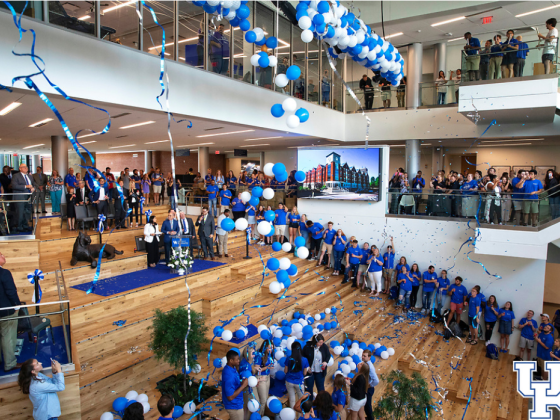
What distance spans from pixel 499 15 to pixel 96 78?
40.7 feet

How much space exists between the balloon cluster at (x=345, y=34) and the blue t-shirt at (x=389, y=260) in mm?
5895

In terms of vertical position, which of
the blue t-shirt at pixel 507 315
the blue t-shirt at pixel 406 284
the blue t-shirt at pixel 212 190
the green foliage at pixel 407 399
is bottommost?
the blue t-shirt at pixel 507 315

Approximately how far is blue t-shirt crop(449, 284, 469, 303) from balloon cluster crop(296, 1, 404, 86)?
6157 millimetres

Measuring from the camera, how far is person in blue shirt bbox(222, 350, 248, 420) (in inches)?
198

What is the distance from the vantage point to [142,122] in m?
9.68

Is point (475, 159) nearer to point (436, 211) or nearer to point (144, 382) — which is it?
point (436, 211)

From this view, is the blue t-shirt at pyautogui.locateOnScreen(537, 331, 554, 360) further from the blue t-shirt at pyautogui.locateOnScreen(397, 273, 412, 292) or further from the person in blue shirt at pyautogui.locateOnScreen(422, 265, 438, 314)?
the blue t-shirt at pyautogui.locateOnScreen(397, 273, 412, 292)

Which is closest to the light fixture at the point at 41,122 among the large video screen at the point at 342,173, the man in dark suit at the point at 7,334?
the man in dark suit at the point at 7,334

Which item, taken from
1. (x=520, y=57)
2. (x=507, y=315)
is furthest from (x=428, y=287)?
(x=520, y=57)

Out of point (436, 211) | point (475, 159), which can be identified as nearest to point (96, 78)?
point (436, 211)

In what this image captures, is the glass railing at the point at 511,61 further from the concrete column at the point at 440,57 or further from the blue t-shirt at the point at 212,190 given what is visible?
the blue t-shirt at the point at 212,190

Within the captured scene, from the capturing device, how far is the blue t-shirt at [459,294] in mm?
10367

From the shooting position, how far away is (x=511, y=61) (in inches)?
394

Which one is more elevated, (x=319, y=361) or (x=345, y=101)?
(x=345, y=101)
